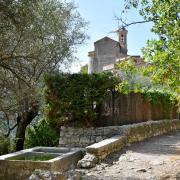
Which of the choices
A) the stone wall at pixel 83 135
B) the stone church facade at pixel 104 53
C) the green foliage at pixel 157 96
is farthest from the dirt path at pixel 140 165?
the stone church facade at pixel 104 53

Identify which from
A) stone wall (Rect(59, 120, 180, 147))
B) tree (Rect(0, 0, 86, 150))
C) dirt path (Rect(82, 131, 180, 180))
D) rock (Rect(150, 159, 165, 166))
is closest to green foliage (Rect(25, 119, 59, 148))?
stone wall (Rect(59, 120, 180, 147))

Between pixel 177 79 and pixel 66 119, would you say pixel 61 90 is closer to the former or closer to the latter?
pixel 66 119

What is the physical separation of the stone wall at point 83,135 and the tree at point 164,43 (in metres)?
3.98

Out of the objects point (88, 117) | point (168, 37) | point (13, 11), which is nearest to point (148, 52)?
point (168, 37)

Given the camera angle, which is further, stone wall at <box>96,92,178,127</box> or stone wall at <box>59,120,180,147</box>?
stone wall at <box>96,92,178,127</box>

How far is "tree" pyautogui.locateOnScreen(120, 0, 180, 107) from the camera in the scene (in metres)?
8.70

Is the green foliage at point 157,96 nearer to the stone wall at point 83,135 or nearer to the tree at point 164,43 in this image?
the stone wall at point 83,135

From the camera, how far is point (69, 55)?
18.0 m

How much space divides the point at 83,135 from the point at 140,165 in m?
4.10

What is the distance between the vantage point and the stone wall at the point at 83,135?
44.0 feet

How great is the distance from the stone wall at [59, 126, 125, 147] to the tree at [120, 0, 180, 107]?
398 centimetres

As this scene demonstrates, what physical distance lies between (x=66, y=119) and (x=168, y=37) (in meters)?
5.91

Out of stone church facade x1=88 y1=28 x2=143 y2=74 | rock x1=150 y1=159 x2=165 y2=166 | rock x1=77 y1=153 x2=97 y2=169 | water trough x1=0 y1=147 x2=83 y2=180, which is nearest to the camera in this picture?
water trough x1=0 y1=147 x2=83 y2=180

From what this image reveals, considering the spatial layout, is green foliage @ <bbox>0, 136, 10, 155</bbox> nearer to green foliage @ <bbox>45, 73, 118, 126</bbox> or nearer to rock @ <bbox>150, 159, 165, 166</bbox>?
green foliage @ <bbox>45, 73, 118, 126</bbox>
